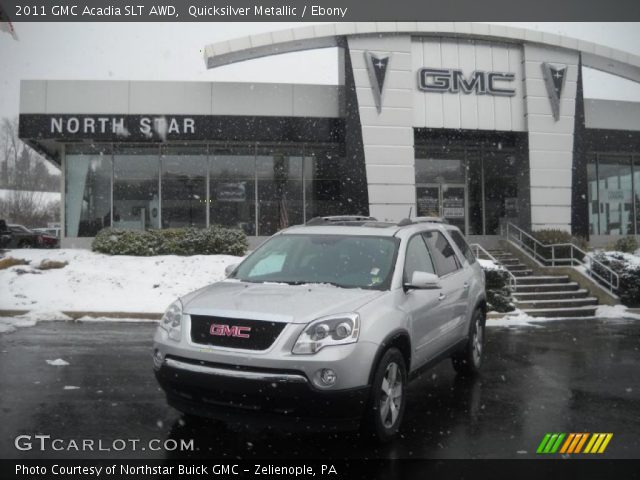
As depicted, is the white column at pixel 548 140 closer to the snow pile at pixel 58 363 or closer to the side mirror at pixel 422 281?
the side mirror at pixel 422 281

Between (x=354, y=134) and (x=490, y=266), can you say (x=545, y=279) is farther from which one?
(x=354, y=134)

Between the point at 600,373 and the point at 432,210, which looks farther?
the point at 432,210

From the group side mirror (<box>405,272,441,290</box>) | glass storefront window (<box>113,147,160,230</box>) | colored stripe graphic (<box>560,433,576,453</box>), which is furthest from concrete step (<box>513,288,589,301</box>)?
glass storefront window (<box>113,147,160,230</box>)

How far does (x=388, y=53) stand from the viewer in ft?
57.3

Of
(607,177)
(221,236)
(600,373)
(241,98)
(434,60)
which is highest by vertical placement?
(434,60)

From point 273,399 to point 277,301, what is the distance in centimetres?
80

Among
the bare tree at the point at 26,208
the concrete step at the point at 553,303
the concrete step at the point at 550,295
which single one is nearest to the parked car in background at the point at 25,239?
the concrete step at the point at 550,295

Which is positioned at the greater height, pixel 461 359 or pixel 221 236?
pixel 221 236

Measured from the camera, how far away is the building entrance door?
67.1 ft

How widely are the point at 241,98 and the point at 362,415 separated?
50.1 ft

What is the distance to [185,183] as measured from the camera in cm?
1920

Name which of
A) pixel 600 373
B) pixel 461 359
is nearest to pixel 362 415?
pixel 461 359

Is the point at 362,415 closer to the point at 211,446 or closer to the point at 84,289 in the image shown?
the point at 211,446

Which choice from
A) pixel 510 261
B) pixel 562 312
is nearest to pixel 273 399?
pixel 562 312
